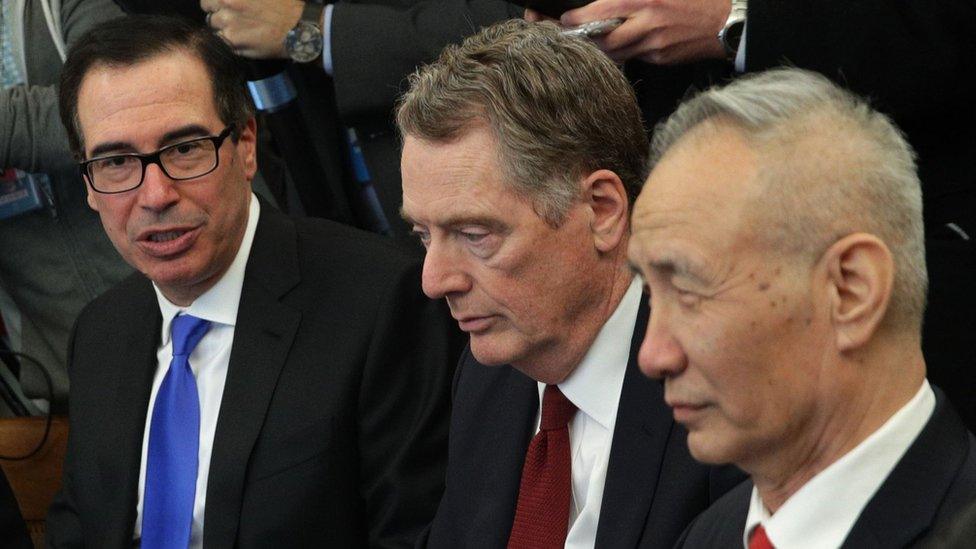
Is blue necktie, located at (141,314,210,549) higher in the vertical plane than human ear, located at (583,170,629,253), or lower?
lower

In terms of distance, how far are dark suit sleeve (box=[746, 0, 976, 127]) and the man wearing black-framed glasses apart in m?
1.07

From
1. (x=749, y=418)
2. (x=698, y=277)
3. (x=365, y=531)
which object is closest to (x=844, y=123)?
(x=698, y=277)

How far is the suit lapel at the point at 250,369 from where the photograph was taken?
10.6 feet

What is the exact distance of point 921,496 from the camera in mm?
1726

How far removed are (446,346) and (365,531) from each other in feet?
1.51

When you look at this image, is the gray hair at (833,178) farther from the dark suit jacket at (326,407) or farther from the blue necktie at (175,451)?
the blue necktie at (175,451)

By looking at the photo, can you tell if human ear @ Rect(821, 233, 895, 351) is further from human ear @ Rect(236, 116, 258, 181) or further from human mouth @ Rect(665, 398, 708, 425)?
human ear @ Rect(236, 116, 258, 181)

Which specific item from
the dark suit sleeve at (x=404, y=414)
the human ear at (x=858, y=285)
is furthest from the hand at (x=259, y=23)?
the human ear at (x=858, y=285)

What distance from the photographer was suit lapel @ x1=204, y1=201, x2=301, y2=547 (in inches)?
127

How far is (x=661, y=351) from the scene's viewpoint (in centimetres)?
186

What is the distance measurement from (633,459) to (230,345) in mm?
1288

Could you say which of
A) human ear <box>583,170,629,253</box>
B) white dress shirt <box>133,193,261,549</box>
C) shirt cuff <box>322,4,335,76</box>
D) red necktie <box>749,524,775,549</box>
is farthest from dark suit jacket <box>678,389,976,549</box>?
shirt cuff <box>322,4,335,76</box>

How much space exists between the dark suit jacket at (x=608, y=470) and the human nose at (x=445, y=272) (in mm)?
329

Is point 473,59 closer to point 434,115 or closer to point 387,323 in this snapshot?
point 434,115
